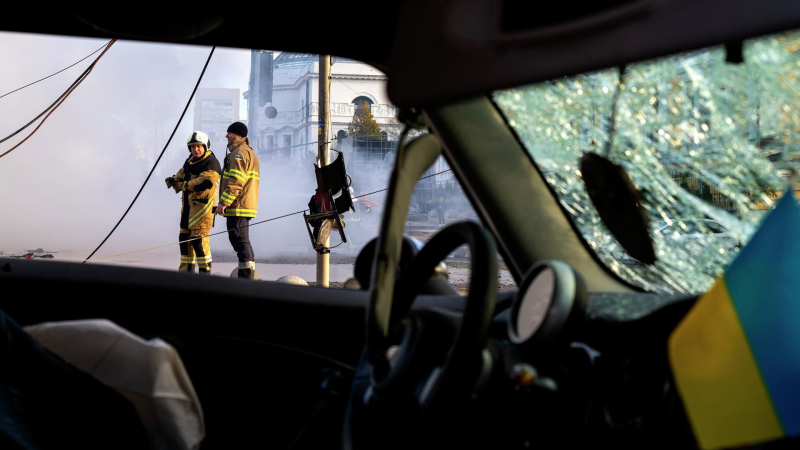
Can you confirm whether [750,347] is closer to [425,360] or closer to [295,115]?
[425,360]

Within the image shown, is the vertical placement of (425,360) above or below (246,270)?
above

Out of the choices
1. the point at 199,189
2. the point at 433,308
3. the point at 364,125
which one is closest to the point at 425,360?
the point at 433,308

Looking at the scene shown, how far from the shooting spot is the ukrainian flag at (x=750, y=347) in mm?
612

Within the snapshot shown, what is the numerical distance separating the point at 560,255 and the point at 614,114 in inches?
12.9

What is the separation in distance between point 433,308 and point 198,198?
6674 mm

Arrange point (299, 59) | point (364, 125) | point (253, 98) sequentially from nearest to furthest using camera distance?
point (299, 59) < point (364, 125) < point (253, 98)

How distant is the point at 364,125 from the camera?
17562 mm

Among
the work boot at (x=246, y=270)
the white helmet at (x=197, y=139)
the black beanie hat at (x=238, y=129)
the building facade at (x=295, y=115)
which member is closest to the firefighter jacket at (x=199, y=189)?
the white helmet at (x=197, y=139)

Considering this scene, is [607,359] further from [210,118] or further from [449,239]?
[210,118]

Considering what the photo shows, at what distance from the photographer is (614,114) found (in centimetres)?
127

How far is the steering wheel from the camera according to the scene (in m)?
0.85

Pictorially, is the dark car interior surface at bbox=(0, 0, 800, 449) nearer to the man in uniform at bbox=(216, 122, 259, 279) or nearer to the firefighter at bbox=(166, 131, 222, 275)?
the man in uniform at bbox=(216, 122, 259, 279)

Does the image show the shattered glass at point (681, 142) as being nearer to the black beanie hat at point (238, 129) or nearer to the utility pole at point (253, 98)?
the black beanie hat at point (238, 129)

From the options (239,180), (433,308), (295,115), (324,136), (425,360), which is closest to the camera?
(425,360)
